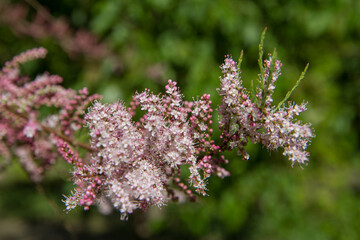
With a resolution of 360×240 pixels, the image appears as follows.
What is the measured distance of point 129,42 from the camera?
188 centimetres

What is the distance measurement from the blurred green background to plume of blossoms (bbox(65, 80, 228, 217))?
0.88 metres

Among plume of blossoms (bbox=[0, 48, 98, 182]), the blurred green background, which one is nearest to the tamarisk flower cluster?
plume of blossoms (bbox=[0, 48, 98, 182])

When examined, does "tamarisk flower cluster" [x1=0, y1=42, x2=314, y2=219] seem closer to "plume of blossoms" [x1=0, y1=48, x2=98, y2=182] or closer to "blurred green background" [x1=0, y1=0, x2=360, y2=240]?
"plume of blossoms" [x1=0, y1=48, x2=98, y2=182]

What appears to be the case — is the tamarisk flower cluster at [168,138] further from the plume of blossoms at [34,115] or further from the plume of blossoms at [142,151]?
the plume of blossoms at [34,115]

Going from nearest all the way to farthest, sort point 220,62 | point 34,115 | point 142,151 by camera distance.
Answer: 1. point 142,151
2. point 34,115
3. point 220,62

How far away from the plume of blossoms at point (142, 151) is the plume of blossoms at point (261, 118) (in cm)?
5

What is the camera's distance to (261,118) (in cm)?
69

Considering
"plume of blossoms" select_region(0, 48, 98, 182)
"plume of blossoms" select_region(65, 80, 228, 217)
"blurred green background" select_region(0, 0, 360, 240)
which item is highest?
"blurred green background" select_region(0, 0, 360, 240)

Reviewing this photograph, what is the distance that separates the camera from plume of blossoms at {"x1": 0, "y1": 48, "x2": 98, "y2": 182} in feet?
3.07

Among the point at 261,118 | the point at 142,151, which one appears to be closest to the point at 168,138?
the point at 142,151

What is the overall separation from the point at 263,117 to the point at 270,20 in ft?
5.91

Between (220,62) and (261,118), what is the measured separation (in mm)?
1320

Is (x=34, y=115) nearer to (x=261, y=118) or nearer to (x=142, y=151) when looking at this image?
(x=142, y=151)

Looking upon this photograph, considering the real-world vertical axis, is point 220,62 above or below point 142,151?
above
